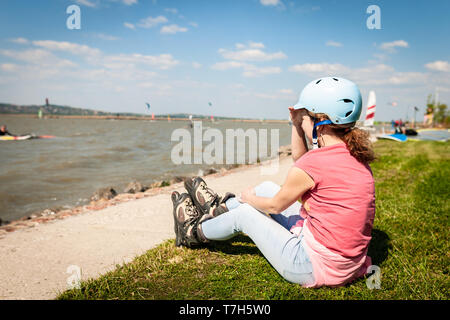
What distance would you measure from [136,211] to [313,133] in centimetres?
363

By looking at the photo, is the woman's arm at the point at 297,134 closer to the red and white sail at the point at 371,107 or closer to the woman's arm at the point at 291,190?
the woman's arm at the point at 291,190

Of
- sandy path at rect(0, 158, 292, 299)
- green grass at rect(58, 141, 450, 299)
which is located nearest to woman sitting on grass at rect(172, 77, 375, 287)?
green grass at rect(58, 141, 450, 299)

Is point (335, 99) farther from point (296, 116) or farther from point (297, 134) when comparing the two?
point (297, 134)

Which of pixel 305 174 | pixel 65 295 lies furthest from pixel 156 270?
pixel 305 174

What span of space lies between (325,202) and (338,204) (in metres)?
0.09

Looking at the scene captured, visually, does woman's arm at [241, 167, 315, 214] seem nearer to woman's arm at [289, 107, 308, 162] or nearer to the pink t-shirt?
the pink t-shirt

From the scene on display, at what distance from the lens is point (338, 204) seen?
2.30 m

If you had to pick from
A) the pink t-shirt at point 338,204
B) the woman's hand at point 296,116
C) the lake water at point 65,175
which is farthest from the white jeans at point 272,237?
the lake water at point 65,175

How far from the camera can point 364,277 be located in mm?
2799

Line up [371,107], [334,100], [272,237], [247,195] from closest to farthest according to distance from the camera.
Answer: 1. [334,100]
2. [272,237]
3. [247,195]
4. [371,107]

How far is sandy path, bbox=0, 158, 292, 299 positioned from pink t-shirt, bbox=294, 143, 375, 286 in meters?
2.10

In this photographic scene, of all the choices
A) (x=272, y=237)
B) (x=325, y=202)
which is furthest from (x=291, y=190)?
(x=272, y=237)

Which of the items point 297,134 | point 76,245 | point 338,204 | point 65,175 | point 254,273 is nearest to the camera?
point 338,204
